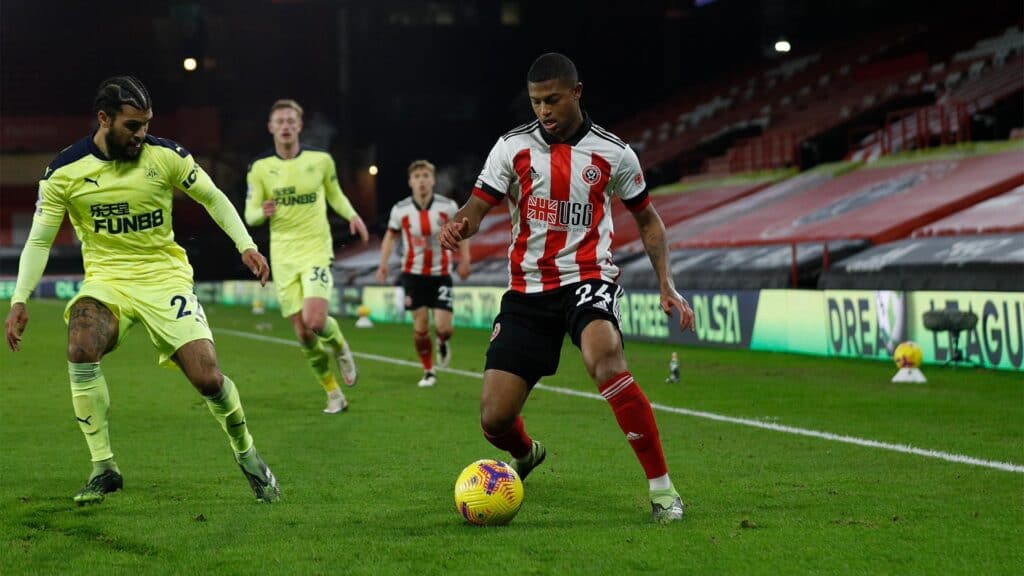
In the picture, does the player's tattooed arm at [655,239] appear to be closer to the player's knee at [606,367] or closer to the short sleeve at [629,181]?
the short sleeve at [629,181]

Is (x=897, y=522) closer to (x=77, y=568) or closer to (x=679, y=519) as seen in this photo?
(x=679, y=519)

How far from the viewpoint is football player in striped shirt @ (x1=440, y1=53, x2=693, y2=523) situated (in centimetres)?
599

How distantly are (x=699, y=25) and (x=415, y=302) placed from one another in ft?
103

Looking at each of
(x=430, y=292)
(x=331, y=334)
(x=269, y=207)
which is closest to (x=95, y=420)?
(x=269, y=207)

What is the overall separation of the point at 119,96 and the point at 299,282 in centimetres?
513

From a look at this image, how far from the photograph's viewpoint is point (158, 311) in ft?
21.8

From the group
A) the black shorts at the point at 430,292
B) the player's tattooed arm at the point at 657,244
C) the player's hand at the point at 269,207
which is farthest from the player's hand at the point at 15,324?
the black shorts at the point at 430,292

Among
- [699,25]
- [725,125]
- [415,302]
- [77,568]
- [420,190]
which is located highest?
[699,25]

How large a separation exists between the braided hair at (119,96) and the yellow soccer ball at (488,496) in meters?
2.32

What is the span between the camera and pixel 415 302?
46.3 feet

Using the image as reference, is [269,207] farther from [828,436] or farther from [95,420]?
[828,436]

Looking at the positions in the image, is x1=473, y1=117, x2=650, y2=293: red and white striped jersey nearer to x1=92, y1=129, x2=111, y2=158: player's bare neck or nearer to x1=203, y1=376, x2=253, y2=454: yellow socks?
x1=203, y1=376, x2=253, y2=454: yellow socks

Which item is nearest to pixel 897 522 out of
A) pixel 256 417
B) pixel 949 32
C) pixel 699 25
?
pixel 256 417

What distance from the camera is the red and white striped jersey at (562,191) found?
613cm
